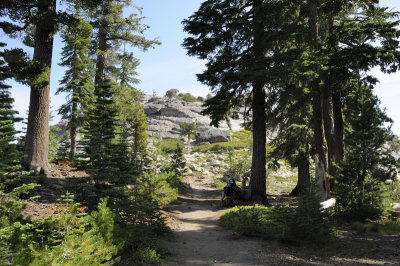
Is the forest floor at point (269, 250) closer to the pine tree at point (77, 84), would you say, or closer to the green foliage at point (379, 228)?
the green foliage at point (379, 228)

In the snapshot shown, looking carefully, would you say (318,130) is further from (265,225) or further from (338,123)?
(265,225)

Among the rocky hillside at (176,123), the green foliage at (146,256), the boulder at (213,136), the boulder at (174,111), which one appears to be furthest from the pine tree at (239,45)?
the boulder at (174,111)

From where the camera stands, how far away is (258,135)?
40.4 ft

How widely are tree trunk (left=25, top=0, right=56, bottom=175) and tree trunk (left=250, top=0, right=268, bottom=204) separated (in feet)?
29.2

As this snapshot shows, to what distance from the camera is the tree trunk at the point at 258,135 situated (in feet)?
38.5

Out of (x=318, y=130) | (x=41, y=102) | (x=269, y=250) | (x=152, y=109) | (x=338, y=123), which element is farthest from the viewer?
(x=152, y=109)

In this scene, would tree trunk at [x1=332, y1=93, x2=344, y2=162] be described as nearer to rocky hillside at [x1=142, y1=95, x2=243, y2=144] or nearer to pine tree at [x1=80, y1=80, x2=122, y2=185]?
pine tree at [x1=80, y1=80, x2=122, y2=185]

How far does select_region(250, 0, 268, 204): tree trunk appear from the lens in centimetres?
1175

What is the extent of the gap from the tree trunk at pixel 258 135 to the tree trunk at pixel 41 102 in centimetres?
891

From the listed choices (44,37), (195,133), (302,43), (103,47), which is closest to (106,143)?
(44,37)

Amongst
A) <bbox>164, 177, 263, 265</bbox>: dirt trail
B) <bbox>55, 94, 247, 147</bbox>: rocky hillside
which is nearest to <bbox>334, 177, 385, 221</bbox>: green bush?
<bbox>164, 177, 263, 265</bbox>: dirt trail

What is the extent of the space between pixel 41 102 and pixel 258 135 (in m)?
9.79

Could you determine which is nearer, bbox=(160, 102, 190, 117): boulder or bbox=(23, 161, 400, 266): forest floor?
bbox=(23, 161, 400, 266): forest floor

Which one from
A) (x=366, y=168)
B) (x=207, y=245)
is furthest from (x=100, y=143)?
(x=366, y=168)
